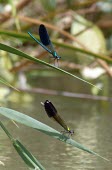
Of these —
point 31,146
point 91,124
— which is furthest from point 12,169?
point 91,124

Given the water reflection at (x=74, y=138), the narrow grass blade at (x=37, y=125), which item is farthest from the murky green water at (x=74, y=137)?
the narrow grass blade at (x=37, y=125)

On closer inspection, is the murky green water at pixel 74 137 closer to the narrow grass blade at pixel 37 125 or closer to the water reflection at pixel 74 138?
the water reflection at pixel 74 138

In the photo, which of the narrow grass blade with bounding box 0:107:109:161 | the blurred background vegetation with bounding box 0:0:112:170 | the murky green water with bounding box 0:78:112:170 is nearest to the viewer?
the narrow grass blade with bounding box 0:107:109:161

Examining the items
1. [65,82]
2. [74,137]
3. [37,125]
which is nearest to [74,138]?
[74,137]

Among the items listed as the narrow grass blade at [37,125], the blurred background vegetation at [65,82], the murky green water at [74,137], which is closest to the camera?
the narrow grass blade at [37,125]

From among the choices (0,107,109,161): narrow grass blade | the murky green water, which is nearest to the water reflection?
the murky green water

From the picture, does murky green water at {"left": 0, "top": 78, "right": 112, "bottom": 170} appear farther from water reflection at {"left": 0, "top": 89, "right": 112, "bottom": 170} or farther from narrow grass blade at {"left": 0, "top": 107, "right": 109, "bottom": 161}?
narrow grass blade at {"left": 0, "top": 107, "right": 109, "bottom": 161}

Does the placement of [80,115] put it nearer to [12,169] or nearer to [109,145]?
[109,145]

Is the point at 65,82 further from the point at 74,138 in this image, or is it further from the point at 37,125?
the point at 37,125

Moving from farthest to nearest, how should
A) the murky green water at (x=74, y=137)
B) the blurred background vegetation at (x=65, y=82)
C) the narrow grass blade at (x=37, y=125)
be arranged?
1. the blurred background vegetation at (x=65, y=82)
2. the murky green water at (x=74, y=137)
3. the narrow grass blade at (x=37, y=125)
